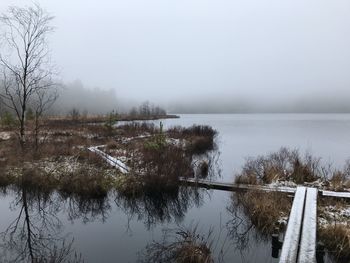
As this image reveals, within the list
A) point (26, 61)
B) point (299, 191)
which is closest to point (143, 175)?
point (299, 191)

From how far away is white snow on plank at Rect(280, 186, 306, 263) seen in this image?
581cm

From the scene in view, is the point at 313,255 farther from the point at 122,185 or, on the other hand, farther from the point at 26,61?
the point at 26,61

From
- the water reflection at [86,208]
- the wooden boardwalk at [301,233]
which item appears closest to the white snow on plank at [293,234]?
the wooden boardwalk at [301,233]

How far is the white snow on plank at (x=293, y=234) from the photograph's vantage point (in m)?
5.81

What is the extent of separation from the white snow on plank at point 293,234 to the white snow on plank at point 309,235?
0.10 metres

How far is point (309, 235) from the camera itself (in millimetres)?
6641

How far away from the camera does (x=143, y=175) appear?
11.8 metres

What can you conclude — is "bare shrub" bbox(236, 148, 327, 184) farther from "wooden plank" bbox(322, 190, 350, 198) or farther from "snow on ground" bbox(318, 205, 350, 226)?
"snow on ground" bbox(318, 205, 350, 226)

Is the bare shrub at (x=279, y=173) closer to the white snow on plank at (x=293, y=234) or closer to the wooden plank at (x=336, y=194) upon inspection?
the wooden plank at (x=336, y=194)

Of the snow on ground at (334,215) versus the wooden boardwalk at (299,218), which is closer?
the wooden boardwalk at (299,218)

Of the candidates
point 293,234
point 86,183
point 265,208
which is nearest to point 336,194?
point 265,208

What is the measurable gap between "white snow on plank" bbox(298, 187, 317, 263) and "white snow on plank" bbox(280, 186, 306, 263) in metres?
0.10

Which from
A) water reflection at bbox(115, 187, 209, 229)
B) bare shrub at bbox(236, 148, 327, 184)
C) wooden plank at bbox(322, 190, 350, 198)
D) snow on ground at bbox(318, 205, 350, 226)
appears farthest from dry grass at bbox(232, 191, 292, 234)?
bare shrub at bbox(236, 148, 327, 184)

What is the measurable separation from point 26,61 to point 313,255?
1554cm
